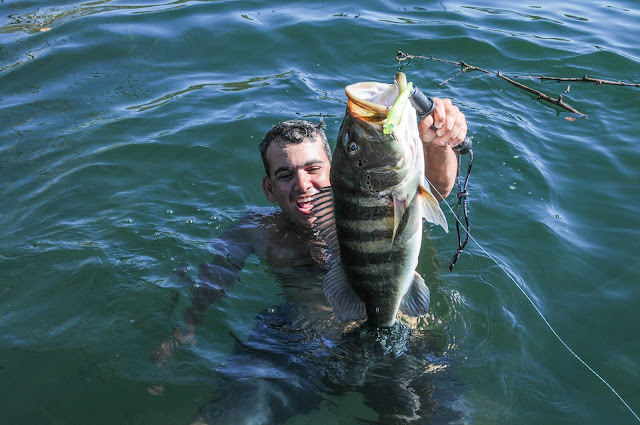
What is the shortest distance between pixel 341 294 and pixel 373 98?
50.4 inches

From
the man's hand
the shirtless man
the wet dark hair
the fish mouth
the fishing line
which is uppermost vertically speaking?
the fish mouth

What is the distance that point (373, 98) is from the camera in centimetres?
320

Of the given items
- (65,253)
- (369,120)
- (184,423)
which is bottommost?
(184,423)

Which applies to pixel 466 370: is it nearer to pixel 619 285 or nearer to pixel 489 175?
pixel 619 285

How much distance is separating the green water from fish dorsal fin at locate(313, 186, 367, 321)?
2.89 ft

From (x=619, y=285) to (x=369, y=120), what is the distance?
143 inches

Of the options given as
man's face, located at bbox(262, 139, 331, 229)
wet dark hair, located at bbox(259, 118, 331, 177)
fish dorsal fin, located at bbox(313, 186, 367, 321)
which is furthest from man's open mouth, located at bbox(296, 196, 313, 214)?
fish dorsal fin, located at bbox(313, 186, 367, 321)

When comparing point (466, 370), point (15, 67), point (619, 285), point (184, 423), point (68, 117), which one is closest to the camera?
point (184, 423)

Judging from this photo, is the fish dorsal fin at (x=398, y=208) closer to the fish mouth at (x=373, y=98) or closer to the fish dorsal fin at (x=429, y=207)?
the fish dorsal fin at (x=429, y=207)

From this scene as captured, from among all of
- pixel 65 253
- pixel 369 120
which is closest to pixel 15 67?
pixel 65 253

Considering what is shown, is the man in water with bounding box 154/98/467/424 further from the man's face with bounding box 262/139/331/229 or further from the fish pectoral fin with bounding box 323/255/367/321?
the fish pectoral fin with bounding box 323/255/367/321

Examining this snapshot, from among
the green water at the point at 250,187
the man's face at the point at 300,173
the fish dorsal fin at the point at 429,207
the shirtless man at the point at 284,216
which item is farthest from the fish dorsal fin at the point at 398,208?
the man's face at the point at 300,173

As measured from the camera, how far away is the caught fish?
126 inches

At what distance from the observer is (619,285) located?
5492mm
